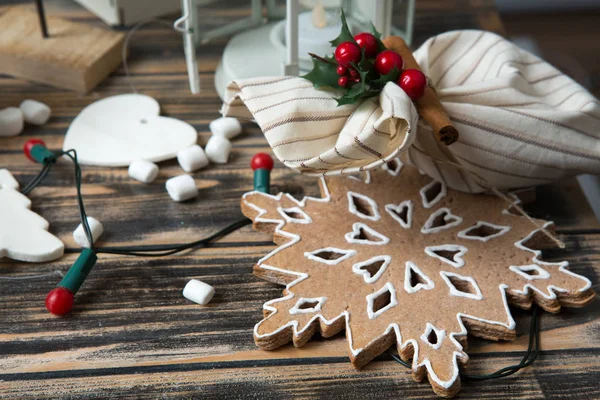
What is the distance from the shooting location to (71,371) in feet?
2.14

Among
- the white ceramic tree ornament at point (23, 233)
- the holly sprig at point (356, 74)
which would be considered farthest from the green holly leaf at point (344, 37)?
the white ceramic tree ornament at point (23, 233)

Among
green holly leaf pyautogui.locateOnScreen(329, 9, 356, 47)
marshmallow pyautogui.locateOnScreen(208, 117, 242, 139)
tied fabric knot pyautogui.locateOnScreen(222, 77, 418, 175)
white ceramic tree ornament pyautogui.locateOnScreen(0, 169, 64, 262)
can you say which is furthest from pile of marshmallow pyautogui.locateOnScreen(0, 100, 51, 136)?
green holly leaf pyautogui.locateOnScreen(329, 9, 356, 47)

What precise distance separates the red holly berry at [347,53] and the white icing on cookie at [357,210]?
0.16 meters

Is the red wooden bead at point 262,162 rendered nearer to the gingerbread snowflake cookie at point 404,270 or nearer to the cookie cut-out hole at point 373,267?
the gingerbread snowflake cookie at point 404,270

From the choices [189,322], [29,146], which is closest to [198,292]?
[189,322]

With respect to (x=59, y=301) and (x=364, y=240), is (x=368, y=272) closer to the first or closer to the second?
(x=364, y=240)

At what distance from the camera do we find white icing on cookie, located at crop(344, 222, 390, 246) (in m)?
0.76

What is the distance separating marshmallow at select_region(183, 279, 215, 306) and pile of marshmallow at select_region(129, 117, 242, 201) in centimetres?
16

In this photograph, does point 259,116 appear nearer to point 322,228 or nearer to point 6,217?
point 322,228

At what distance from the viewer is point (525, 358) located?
2.18 ft

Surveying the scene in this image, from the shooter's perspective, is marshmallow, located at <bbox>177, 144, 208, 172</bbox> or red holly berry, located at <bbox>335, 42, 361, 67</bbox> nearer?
red holly berry, located at <bbox>335, 42, 361, 67</bbox>

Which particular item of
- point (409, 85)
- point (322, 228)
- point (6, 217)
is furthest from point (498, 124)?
point (6, 217)

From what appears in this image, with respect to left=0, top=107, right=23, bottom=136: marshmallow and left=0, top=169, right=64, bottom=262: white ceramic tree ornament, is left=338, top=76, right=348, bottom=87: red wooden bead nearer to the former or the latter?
left=0, top=169, right=64, bottom=262: white ceramic tree ornament

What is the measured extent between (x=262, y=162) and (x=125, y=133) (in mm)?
208
